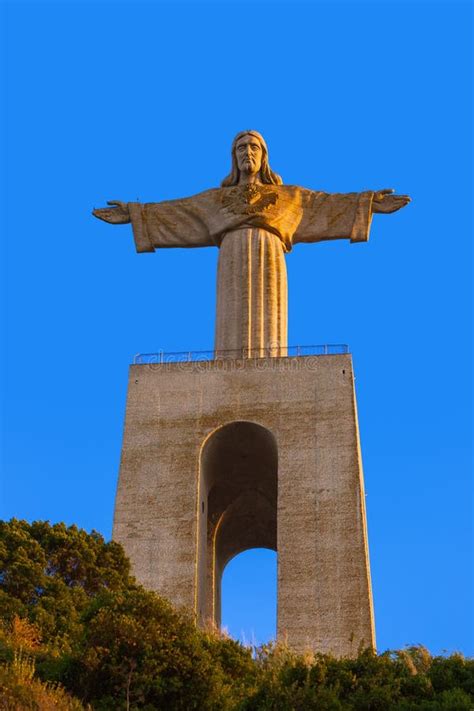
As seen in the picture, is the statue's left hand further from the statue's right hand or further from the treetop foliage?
the treetop foliage

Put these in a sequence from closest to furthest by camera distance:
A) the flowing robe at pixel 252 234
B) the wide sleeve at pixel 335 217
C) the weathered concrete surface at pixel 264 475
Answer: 1. the weathered concrete surface at pixel 264 475
2. the flowing robe at pixel 252 234
3. the wide sleeve at pixel 335 217

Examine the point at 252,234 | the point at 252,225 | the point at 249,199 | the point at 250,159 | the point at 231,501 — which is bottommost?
the point at 231,501

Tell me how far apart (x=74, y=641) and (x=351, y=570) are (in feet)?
19.6

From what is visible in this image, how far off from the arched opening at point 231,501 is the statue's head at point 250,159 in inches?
254

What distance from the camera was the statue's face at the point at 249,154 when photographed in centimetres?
2777

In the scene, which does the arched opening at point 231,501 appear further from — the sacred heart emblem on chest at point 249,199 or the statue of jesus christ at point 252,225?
the sacred heart emblem on chest at point 249,199

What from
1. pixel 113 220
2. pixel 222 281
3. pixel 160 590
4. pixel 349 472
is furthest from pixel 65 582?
pixel 113 220

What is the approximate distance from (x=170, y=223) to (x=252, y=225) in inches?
88.1

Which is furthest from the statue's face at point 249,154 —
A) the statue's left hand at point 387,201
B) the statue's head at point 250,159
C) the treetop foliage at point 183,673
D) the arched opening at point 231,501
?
the treetop foliage at point 183,673

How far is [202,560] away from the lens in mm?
23516

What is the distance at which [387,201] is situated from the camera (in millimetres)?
28109

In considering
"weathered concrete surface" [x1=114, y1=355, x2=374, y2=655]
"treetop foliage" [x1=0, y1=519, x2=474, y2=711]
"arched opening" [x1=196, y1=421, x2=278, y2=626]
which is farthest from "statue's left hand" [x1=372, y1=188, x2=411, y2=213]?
"treetop foliage" [x1=0, y1=519, x2=474, y2=711]

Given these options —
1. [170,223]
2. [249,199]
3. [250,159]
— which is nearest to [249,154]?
[250,159]

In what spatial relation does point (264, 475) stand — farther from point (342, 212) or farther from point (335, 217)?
point (342, 212)
